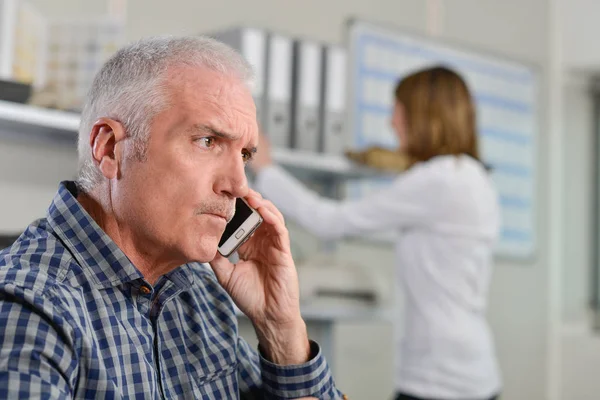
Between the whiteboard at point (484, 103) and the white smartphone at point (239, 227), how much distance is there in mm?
2138

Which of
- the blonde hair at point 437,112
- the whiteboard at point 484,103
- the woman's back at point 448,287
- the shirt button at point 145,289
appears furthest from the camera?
the whiteboard at point 484,103

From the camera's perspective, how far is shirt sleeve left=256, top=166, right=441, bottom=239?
7.65ft

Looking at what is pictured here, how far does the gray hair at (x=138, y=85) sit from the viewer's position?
3.38ft

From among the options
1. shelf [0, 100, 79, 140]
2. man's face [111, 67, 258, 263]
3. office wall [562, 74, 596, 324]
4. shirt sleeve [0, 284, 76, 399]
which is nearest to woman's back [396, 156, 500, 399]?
shelf [0, 100, 79, 140]

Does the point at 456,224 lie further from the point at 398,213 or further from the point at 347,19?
the point at 347,19

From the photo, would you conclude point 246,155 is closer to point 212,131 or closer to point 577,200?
point 212,131

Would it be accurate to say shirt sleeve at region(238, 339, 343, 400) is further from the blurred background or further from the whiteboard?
the whiteboard

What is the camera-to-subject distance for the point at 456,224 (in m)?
2.31

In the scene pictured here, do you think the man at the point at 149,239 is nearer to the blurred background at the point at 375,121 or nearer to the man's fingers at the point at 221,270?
the man's fingers at the point at 221,270

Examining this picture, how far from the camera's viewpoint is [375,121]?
3.45 m

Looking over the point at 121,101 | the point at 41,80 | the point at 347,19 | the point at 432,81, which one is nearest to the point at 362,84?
the point at 347,19

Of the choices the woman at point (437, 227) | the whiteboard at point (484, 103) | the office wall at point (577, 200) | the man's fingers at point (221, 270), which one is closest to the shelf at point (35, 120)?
the woman at point (437, 227)

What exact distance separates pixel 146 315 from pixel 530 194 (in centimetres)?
330

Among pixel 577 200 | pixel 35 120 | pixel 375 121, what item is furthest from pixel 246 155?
pixel 577 200
